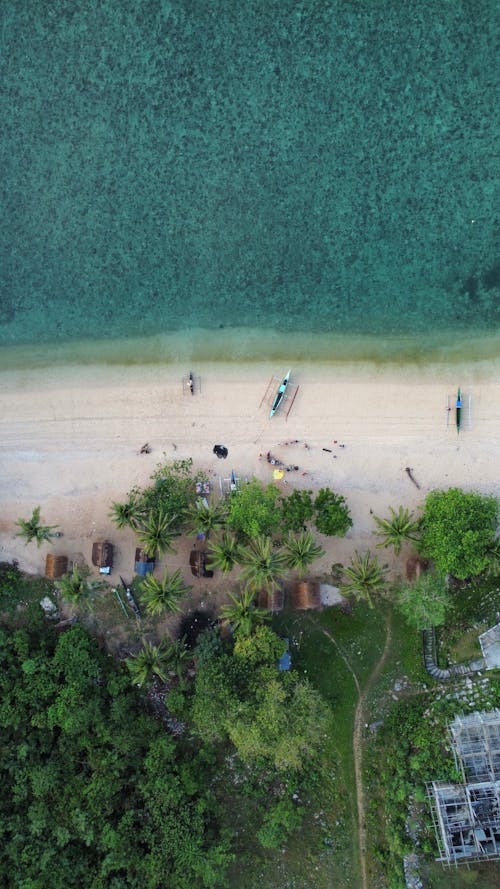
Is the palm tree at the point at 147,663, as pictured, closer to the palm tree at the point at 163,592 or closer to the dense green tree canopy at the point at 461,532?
the palm tree at the point at 163,592

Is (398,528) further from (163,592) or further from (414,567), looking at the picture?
(163,592)

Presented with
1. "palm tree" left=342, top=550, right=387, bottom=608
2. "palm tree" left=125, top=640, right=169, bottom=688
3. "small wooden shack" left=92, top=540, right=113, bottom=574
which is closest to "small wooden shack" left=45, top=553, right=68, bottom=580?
"small wooden shack" left=92, top=540, right=113, bottom=574

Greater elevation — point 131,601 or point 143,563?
point 143,563

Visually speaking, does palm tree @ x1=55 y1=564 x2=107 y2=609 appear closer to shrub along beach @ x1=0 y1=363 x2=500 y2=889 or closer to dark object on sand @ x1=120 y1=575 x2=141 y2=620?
shrub along beach @ x1=0 y1=363 x2=500 y2=889

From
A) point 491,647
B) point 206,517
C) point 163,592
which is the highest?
point 206,517

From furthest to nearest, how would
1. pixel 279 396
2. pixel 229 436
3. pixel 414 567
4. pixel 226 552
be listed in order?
pixel 229 436 → pixel 279 396 → pixel 414 567 → pixel 226 552

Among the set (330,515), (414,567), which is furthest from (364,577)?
(414,567)

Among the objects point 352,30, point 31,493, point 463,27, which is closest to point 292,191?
point 352,30

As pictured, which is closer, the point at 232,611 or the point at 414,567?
the point at 232,611
